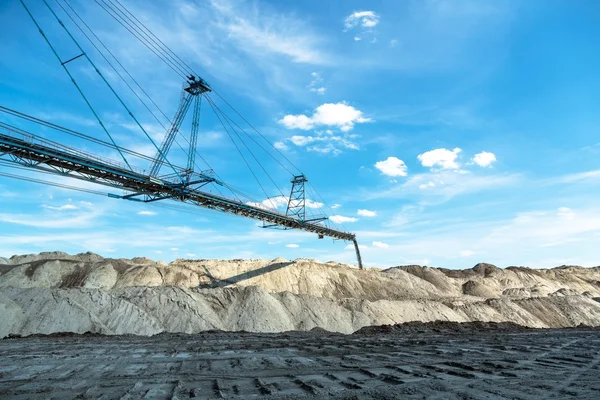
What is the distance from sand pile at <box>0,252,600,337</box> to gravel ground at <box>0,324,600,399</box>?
10.0 m

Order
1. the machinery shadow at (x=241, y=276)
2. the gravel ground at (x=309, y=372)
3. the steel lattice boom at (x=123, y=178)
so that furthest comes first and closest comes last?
the machinery shadow at (x=241, y=276)
the steel lattice boom at (x=123, y=178)
the gravel ground at (x=309, y=372)

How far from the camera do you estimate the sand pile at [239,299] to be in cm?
2381

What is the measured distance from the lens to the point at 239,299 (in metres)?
29.6

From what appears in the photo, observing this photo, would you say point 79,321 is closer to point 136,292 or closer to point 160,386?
point 136,292

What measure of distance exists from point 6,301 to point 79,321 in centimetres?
505

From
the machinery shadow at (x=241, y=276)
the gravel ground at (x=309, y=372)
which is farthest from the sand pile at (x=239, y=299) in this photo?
the gravel ground at (x=309, y=372)

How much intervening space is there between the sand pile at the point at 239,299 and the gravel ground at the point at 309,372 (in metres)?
10.0

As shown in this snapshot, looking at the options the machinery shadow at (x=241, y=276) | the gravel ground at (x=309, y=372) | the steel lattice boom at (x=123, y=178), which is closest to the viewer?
the gravel ground at (x=309, y=372)

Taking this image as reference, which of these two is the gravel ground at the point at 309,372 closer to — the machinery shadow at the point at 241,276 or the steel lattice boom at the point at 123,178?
the steel lattice boom at the point at 123,178

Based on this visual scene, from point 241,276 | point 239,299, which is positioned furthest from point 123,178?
point 241,276

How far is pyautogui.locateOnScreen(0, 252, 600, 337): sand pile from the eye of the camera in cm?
2381

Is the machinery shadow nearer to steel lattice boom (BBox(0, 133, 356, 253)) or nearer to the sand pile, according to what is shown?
the sand pile

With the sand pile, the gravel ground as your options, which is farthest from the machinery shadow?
the gravel ground

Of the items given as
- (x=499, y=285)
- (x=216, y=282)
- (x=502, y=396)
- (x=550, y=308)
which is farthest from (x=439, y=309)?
(x=499, y=285)
